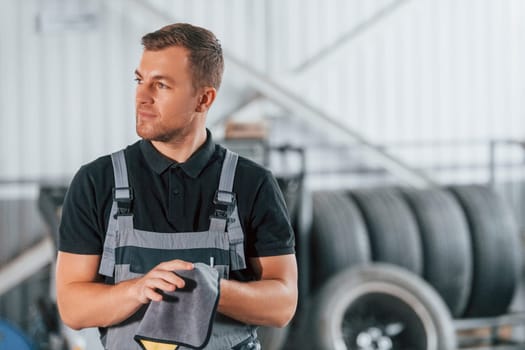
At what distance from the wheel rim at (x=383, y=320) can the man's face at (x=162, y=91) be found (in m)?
2.97

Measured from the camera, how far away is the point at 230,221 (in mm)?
1393

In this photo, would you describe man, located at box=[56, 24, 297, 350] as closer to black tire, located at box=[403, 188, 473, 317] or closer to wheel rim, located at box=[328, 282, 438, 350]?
wheel rim, located at box=[328, 282, 438, 350]

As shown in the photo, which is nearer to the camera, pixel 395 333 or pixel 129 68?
pixel 395 333

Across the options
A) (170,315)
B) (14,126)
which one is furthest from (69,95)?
(170,315)

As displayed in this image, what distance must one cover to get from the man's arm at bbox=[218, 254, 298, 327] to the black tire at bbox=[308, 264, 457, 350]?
282 cm

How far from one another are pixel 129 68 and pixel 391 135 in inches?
68.6

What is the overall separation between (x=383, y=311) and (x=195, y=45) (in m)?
3.22

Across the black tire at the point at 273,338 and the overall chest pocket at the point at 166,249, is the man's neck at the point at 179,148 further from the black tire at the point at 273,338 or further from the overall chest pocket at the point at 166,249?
the black tire at the point at 273,338

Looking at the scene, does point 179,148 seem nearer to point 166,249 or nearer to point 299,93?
point 166,249

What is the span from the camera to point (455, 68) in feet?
19.3

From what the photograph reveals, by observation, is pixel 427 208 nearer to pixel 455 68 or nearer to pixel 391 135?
pixel 391 135

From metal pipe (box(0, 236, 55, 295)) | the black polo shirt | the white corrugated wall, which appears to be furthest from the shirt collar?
the white corrugated wall

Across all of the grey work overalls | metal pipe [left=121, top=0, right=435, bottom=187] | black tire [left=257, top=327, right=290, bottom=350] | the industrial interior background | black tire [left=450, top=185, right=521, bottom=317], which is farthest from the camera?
metal pipe [left=121, top=0, right=435, bottom=187]

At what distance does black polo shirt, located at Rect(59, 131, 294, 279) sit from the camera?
138 centimetres
